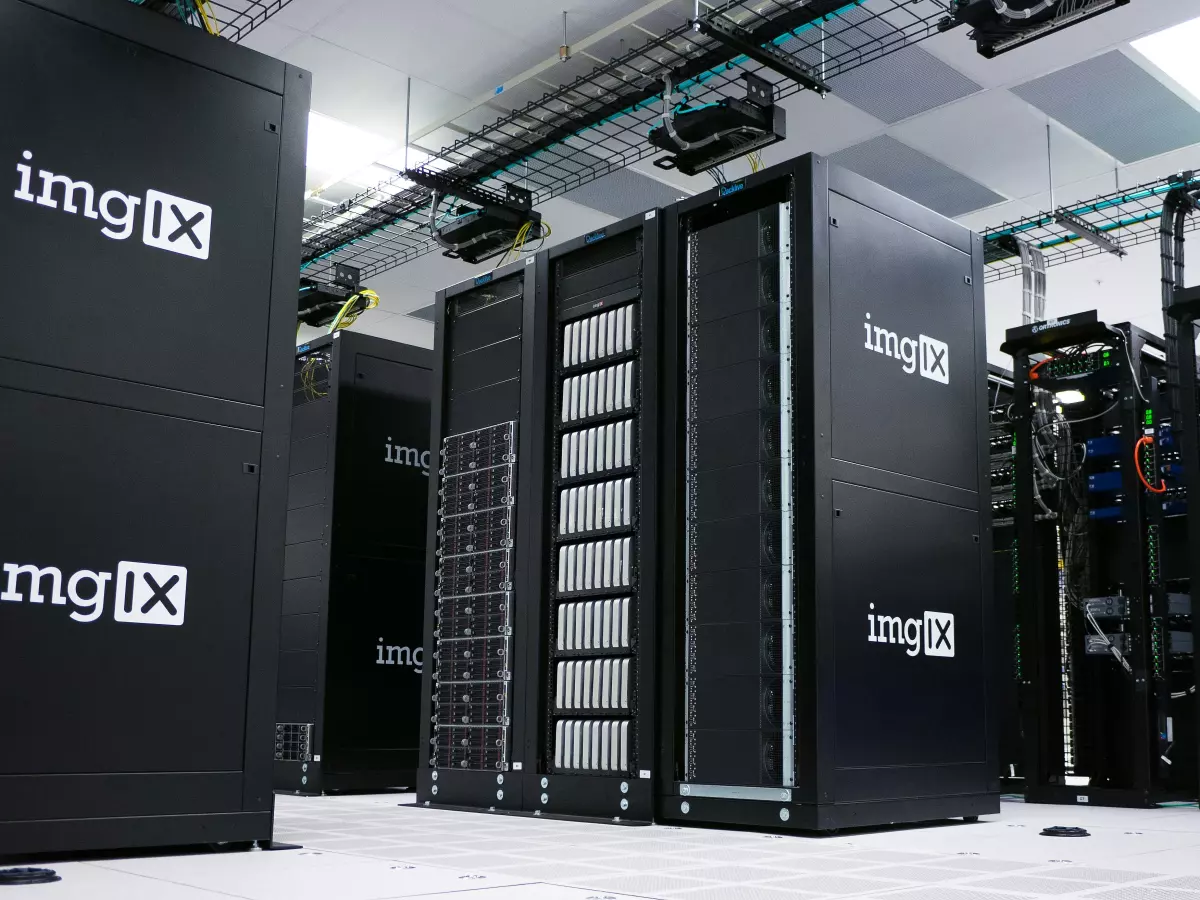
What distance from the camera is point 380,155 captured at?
678cm

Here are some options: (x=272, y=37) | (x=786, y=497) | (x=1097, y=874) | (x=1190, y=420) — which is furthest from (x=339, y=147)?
(x=1097, y=874)

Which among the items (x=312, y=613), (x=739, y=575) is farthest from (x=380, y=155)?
(x=739, y=575)

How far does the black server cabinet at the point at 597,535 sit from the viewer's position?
3.76m

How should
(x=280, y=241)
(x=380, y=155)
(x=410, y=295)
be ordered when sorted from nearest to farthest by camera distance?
(x=280, y=241)
(x=380, y=155)
(x=410, y=295)

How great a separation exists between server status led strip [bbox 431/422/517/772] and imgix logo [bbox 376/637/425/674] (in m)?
0.92

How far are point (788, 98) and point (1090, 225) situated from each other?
84.8 inches

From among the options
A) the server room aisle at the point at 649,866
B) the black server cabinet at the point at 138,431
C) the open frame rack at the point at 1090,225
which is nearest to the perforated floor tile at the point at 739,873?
the server room aisle at the point at 649,866

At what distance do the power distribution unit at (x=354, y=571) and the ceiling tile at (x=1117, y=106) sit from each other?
3.40 metres

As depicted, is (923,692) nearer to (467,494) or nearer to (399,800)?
(467,494)

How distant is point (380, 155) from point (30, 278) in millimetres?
4445

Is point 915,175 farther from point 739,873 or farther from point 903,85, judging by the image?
point 739,873

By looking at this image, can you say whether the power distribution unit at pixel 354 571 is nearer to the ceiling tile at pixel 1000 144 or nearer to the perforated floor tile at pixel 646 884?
the ceiling tile at pixel 1000 144

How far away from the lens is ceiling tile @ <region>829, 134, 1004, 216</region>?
655 cm

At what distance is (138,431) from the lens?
267 centimetres
